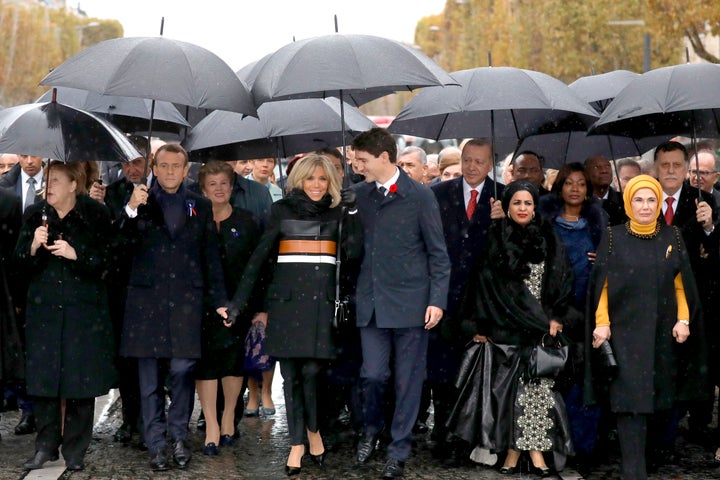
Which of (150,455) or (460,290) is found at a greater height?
(460,290)

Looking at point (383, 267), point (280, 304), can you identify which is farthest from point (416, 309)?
point (280, 304)

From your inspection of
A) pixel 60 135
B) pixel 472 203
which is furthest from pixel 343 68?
pixel 60 135

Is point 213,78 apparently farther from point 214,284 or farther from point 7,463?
point 7,463

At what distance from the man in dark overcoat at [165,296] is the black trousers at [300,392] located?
0.65 m

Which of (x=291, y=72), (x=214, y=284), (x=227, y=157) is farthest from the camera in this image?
(x=227, y=157)

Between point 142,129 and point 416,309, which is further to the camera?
point 142,129

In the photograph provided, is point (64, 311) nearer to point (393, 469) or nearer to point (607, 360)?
point (393, 469)

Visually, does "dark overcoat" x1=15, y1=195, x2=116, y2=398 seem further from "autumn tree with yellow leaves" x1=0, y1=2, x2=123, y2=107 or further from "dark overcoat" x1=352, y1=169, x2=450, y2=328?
"autumn tree with yellow leaves" x1=0, y1=2, x2=123, y2=107

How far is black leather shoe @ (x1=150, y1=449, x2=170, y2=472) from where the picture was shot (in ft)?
25.8

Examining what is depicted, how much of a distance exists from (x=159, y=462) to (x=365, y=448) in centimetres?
137

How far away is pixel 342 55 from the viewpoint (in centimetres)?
775

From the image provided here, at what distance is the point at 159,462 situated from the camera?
7859mm

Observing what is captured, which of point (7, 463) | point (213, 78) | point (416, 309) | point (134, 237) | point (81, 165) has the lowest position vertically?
point (7, 463)

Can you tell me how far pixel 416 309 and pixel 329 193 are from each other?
38.1 inches
